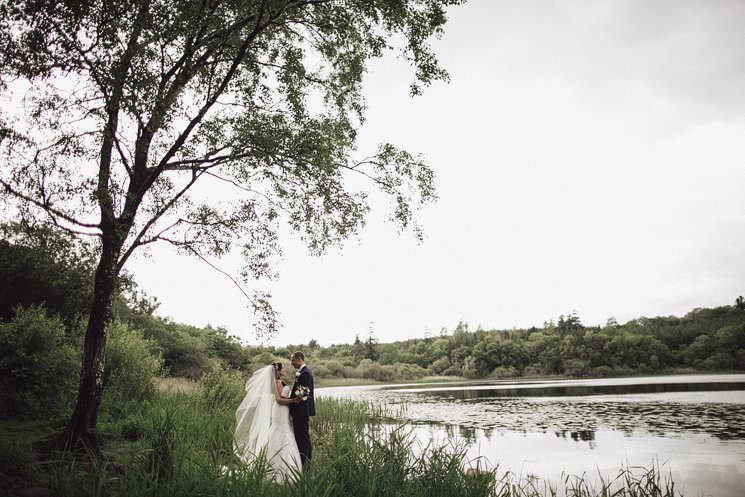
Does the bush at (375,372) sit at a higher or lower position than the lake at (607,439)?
lower

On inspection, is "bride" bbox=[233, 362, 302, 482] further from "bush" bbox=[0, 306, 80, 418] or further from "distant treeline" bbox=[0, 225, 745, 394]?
"bush" bbox=[0, 306, 80, 418]

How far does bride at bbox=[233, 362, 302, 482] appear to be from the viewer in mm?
7375

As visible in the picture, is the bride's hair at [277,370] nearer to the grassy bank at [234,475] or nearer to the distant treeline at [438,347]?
the grassy bank at [234,475]

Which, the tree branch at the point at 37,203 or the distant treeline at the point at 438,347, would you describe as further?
the distant treeline at the point at 438,347

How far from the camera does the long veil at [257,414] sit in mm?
7496

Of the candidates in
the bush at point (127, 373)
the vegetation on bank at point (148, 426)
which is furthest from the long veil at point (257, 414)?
the bush at point (127, 373)

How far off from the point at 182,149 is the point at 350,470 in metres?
9.00

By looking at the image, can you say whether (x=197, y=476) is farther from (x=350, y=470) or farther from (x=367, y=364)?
(x=367, y=364)

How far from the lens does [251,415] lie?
7.95 metres

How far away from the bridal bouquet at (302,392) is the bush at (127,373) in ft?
29.4

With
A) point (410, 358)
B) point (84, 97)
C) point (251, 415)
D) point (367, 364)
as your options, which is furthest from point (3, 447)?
point (410, 358)

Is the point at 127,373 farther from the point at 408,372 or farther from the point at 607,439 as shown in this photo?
the point at 408,372

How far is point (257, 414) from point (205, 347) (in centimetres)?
3340

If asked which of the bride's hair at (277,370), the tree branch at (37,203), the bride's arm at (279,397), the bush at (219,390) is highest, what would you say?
the tree branch at (37,203)
